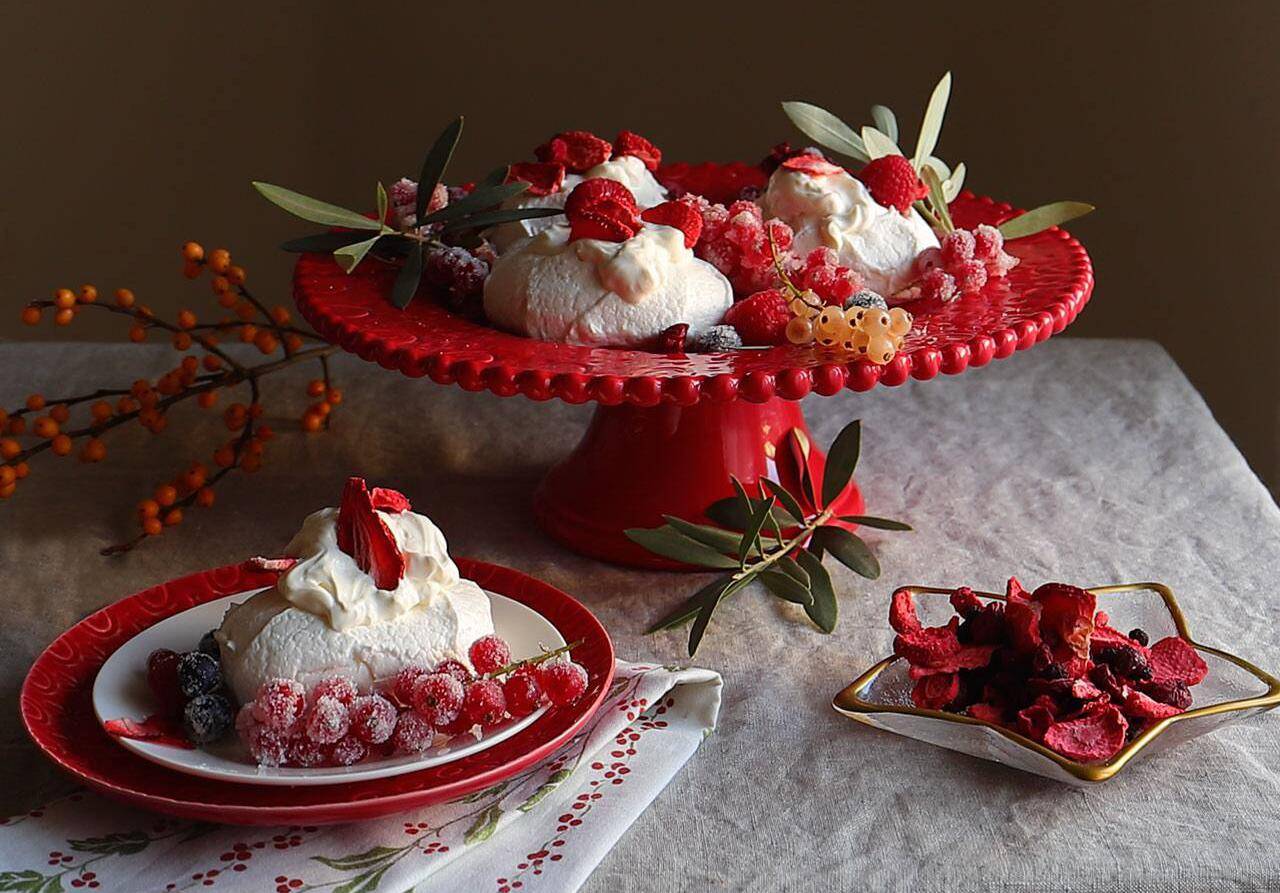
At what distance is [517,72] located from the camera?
2471 millimetres

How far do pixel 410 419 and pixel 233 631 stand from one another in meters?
0.64

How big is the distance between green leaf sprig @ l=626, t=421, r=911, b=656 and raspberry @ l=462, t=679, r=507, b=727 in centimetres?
23

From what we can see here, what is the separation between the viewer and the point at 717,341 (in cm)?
114

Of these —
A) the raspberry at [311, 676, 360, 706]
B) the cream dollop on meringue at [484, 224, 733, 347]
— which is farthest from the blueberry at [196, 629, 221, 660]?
the cream dollop on meringue at [484, 224, 733, 347]

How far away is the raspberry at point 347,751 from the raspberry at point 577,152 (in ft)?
2.11

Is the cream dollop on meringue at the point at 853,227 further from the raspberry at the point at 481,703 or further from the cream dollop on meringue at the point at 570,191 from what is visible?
the raspberry at the point at 481,703

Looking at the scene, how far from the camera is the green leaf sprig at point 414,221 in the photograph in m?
1.23

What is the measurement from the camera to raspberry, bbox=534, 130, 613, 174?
1.34 metres

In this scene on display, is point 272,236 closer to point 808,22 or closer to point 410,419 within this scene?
point 808,22

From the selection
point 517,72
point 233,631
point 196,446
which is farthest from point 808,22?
A: point 233,631

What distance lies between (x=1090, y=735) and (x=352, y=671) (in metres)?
0.43

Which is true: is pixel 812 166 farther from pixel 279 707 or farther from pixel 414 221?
pixel 279 707

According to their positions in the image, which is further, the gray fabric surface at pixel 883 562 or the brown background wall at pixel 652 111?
the brown background wall at pixel 652 111

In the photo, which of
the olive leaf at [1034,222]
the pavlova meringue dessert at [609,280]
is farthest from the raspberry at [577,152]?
the olive leaf at [1034,222]
